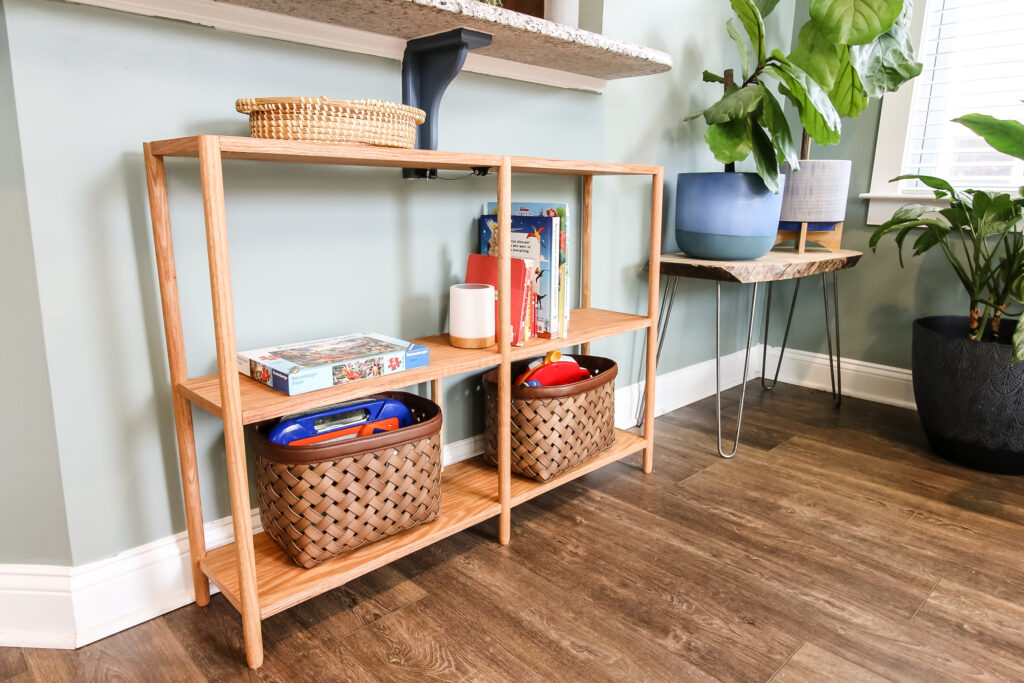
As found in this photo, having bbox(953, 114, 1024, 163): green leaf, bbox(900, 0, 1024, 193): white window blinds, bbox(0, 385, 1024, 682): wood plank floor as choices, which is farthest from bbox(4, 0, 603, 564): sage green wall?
bbox(900, 0, 1024, 193): white window blinds

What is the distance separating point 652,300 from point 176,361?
1.15 m

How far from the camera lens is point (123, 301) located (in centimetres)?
115

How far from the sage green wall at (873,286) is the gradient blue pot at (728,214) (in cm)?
77

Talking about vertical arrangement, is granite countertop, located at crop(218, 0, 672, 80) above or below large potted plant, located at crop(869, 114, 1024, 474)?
above

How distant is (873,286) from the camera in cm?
252

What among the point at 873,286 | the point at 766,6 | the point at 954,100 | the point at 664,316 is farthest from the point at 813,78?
the point at 873,286

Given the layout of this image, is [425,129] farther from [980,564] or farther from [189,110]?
[980,564]

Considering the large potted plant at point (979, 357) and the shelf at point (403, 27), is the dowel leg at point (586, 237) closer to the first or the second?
the shelf at point (403, 27)

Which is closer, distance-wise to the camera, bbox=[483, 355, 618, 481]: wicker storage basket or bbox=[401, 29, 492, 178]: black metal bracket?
bbox=[401, 29, 492, 178]: black metal bracket

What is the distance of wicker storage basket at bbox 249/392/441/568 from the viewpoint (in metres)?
1.15

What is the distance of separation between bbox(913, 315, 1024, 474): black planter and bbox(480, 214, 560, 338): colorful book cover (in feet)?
3.92

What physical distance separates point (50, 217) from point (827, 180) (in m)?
2.13

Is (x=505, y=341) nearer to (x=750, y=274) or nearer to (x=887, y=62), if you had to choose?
(x=750, y=274)

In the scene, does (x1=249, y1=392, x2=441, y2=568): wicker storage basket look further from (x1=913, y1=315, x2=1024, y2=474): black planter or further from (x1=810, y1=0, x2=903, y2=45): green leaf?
(x1=913, y1=315, x2=1024, y2=474): black planter
